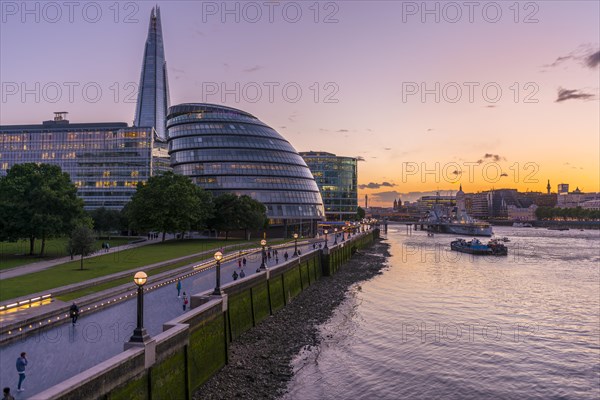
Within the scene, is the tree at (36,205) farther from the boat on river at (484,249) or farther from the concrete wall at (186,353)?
the boat on river at (484,249)

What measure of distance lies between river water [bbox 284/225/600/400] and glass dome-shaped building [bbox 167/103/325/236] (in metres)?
59.0

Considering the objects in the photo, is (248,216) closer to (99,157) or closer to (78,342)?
(78,342)

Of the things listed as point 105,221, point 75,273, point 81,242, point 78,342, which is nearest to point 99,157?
point 105,221

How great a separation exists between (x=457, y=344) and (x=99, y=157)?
14815cm

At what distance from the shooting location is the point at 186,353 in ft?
65.3

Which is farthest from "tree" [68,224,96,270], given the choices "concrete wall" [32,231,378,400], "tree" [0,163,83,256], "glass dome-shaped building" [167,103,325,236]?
"glass dome-shaped building" [167,103,325,236]

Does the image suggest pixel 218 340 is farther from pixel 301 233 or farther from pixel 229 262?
pixel 301 233

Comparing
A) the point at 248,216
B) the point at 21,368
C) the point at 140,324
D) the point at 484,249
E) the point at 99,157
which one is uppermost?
the point at 99,157

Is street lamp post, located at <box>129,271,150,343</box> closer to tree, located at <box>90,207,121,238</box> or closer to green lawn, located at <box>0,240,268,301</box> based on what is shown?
green lawn, located at <box>0,240,268,301</box>

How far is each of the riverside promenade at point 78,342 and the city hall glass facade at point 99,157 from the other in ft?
427

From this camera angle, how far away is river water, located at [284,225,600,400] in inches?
1003

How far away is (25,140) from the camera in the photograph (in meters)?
159

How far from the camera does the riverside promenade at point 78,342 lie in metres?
17.8

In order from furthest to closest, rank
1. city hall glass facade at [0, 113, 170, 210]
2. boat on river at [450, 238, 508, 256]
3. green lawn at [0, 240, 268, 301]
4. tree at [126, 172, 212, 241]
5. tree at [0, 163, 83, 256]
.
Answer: city hall glass facade at [0, 113, 170, 210], boat on river at [450, 238, 508, 256], tree at [126, 172, 212, 241], tree at [0, 163, 83, 256], green lawn at [0, 240, 268, 301]
